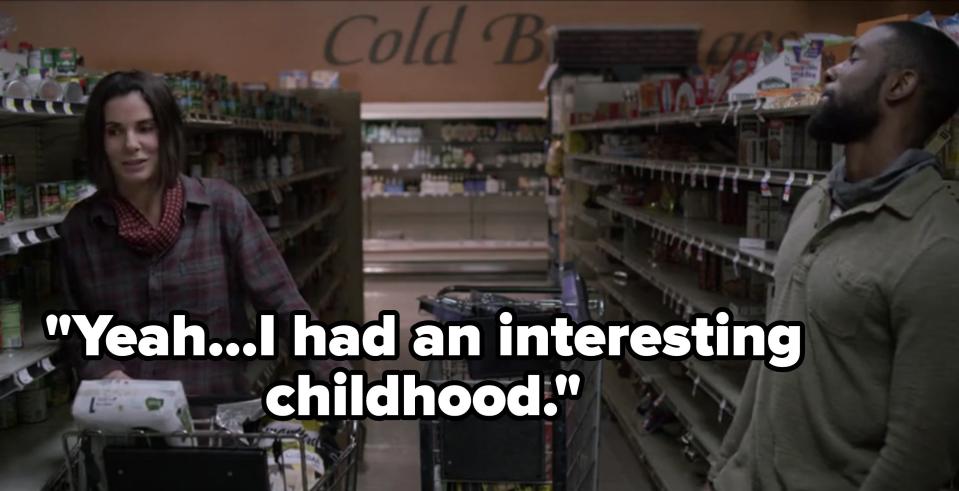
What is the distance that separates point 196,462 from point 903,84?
1551mm

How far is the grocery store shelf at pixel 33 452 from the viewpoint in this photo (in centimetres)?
235

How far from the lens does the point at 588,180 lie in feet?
25.2

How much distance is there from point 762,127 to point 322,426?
2607 millimetres

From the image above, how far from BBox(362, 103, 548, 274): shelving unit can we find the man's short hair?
934cm

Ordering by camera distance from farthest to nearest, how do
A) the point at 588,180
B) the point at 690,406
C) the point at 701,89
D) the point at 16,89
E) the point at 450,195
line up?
the point at 450,195, the point at 588,180, the point at 701,89, the point at 690,406, the point at 16,89

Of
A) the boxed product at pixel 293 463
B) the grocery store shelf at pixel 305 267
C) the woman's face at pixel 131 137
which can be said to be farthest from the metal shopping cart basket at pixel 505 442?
the grocery store shelf at pixel 305 267

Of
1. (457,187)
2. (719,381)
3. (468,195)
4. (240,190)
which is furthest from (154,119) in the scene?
(468,195)

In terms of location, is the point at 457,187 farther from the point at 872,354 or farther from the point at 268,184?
the point at 872,354

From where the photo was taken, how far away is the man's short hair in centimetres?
174

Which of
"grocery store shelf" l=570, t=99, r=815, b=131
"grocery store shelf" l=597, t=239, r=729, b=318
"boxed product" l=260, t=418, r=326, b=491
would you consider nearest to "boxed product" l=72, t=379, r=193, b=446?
"boxed product" l=260, t=418, r=326, b=491

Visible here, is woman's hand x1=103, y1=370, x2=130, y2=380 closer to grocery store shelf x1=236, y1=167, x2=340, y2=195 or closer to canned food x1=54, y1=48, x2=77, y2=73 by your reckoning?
canned food x1=54, y1=48, x2=77, y2=73

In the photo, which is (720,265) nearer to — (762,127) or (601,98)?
(762,127)

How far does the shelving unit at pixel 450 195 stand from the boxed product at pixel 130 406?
30.6ft

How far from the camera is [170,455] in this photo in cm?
177
